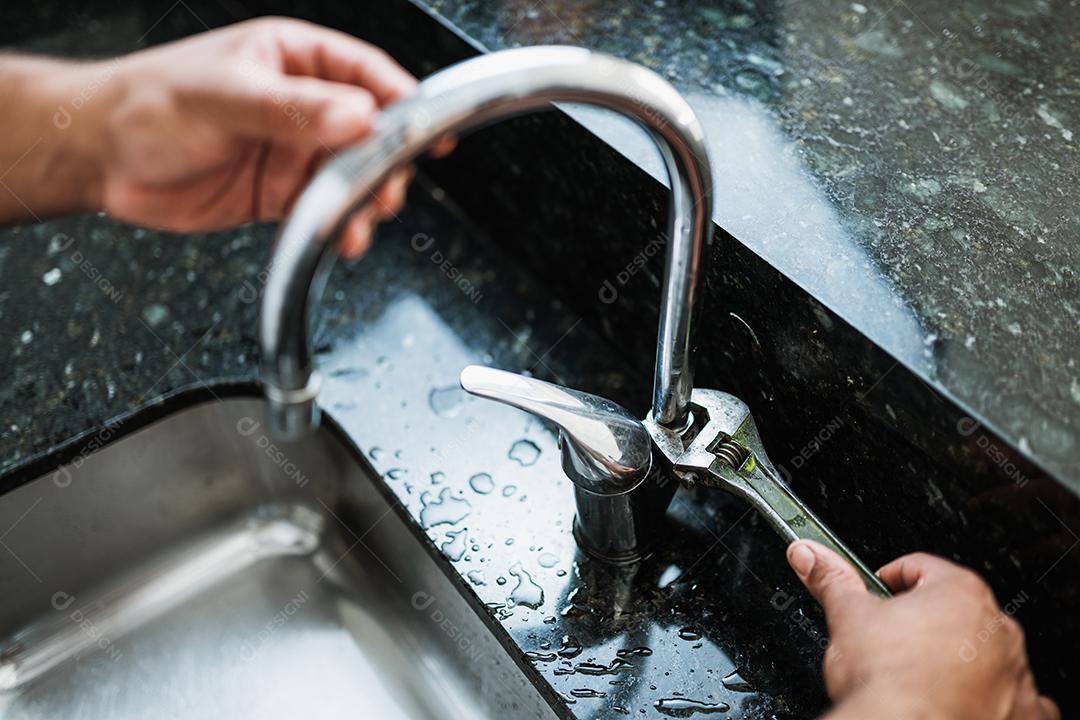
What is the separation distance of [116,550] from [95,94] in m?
0.46

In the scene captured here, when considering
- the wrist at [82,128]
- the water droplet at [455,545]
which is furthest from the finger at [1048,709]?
the wrist at [82,128]

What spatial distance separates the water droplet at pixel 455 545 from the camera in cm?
80

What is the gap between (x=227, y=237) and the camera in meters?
1.06

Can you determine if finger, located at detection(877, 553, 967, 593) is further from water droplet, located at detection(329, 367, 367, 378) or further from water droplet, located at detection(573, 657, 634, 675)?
water droplet, located at detection(329, 367, 367, 378)

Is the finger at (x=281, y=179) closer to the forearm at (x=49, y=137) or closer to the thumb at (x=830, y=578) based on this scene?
the forearm at (x=49, y=137)

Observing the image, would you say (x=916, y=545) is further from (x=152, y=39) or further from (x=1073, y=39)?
(x=152, y=39)

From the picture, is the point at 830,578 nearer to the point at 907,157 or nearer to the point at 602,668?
the point at 602,668

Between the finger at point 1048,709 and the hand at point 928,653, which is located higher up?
the hand at point 928,653

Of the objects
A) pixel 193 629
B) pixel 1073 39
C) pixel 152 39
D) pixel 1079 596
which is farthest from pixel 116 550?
pixel 1073 39

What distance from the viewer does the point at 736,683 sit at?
0.71m

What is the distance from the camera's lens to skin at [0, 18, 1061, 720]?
0.54 m

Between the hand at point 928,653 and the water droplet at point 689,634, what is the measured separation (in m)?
0.16

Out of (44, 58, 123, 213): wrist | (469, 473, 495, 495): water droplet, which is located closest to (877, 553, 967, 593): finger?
(469, 473, 495, 495): water droplet

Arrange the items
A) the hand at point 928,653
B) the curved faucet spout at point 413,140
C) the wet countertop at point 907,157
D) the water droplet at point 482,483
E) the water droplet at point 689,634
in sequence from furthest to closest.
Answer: the water droplet at point 482,483 < the water droplet at point 689,634 < the wet countertop at point 907,157 < the hand at point 928,653 < the curved faucet spout at point 413,140
